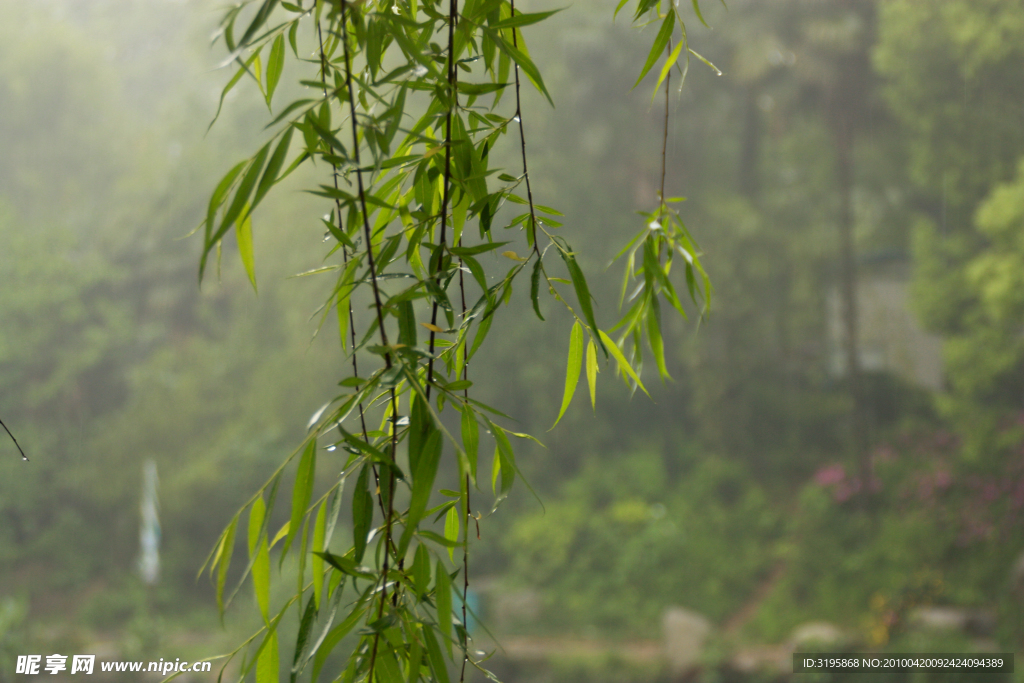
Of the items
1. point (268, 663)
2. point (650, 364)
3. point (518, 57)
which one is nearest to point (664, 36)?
point (518, 57)

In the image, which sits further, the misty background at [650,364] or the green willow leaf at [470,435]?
the misty background at [650,364]

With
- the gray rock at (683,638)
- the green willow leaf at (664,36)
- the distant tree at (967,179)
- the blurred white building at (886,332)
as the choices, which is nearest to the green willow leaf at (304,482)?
the green willow leaf at (664,36)

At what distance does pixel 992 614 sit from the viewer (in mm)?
2764

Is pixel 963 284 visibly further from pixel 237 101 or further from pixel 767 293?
pixel 237 101

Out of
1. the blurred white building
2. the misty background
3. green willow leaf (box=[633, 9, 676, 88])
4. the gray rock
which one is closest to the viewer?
green willow leaf (box=[633, 9, 676, 88])

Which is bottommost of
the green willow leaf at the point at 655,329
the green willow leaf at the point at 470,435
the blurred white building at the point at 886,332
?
the green willow leaf at the point at 470,435

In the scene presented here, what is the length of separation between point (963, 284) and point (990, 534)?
3.56 feet

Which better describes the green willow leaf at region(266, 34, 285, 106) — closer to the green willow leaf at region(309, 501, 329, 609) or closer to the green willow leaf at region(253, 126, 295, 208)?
the green willow leaf at region(253, 126, 295, 208)

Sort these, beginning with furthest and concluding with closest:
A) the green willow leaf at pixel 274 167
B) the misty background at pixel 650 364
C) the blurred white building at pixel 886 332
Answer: the blurred white building at pixel 886 332
the misty background at pixel 650 364
the green willow leaf at pixel 274 167

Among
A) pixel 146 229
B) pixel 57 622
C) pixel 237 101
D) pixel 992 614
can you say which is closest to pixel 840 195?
pixel 992 614

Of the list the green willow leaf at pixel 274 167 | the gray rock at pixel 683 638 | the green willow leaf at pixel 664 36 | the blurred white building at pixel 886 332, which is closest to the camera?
the green willow leaf at pixel 274 167

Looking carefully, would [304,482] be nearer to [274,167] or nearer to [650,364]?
[274,167]

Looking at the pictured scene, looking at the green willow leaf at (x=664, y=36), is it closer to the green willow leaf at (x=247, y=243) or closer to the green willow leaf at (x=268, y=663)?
the green willow leaf at (x=247, y=243)

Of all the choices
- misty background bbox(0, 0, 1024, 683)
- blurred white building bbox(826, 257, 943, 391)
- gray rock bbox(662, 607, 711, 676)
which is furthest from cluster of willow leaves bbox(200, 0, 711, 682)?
blurred white building bbox(826, 257, 943, 391)
